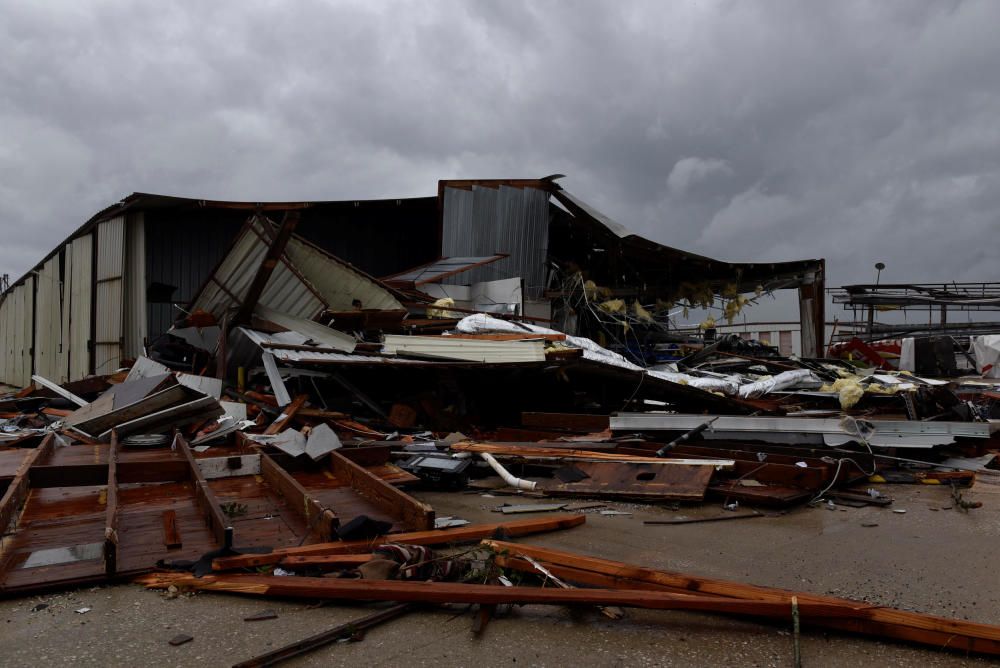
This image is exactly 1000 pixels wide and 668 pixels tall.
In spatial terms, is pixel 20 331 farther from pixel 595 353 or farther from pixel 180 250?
pixel 595 353

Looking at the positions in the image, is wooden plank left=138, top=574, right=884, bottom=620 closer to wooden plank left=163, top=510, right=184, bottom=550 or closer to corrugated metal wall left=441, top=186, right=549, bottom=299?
wooden plank left=163, top=510, right=184, bottom=550

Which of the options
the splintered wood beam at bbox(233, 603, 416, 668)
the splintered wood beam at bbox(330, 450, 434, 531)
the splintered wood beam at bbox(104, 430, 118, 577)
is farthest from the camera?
the splintered wood beam at bbox(330, 450, 434, 531)

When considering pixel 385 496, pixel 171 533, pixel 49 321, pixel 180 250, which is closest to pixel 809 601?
pixel 385 496

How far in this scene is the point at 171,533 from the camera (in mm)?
3998

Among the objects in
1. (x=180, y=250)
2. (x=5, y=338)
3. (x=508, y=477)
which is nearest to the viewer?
(x=508, y=477)

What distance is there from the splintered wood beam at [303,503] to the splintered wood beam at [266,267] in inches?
186

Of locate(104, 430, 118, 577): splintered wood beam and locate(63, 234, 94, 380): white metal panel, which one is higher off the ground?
locate(63, 234, 94, 380): white metal panel

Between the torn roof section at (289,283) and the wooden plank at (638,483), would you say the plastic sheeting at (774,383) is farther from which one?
the torn roof section at (289,283)

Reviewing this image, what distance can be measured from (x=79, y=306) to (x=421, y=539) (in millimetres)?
15437

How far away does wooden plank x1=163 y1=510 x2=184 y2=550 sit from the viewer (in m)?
3.88

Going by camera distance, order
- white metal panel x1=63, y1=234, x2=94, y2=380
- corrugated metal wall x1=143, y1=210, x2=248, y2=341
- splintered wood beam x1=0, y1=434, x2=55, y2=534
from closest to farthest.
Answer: splintered wood beam x1=0, y1=434, x2=55, y2=534 → white metal panel x1=63, y1=234, x2=94, y2=380 → corrugated metal wall x1=143, y1=210, x2=248, y2=341

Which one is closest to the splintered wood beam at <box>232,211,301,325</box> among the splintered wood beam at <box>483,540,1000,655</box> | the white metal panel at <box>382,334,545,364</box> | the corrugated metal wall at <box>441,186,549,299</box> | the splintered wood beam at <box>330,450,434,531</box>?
the white metal panel at <box>382,334,545,364</box>

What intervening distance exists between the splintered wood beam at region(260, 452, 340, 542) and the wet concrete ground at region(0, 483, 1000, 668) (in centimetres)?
77

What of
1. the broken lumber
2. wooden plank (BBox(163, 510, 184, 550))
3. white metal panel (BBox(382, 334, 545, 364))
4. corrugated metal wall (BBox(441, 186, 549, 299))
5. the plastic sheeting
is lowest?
wooden plank (BBox(163, 510, 184, 550))
